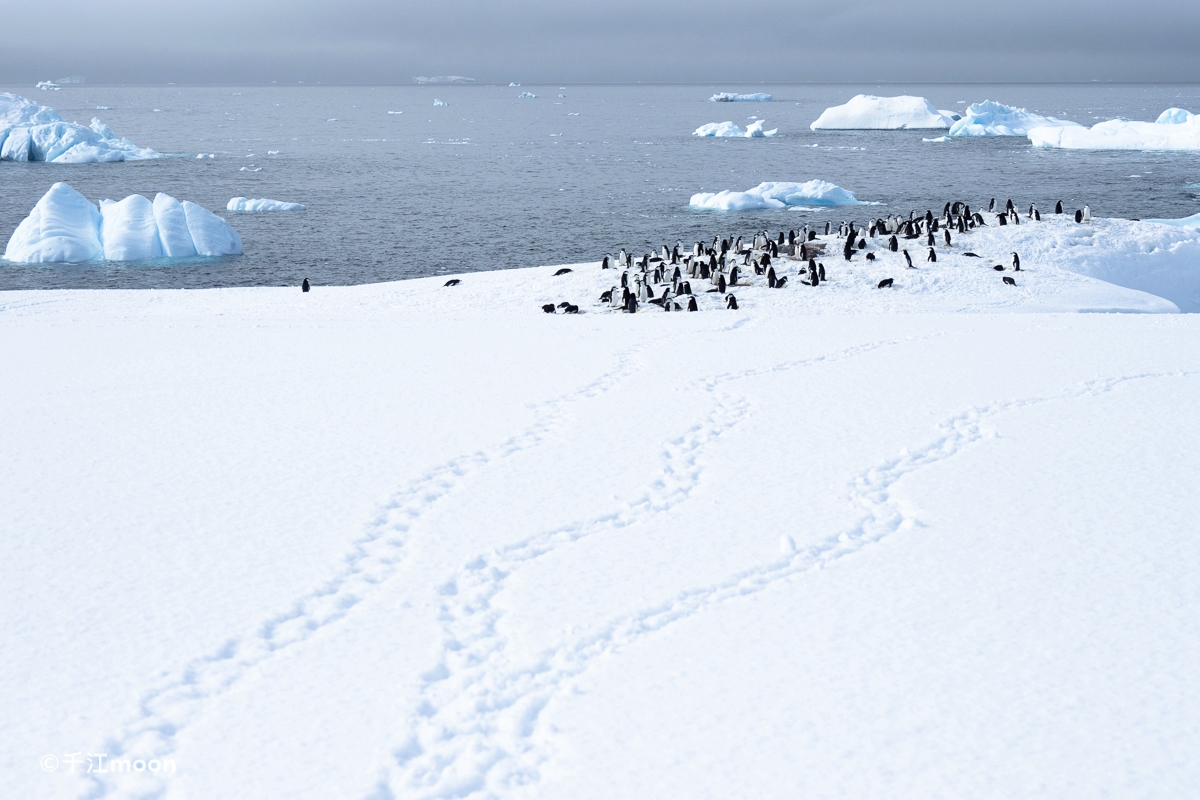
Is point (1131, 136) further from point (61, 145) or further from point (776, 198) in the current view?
point (61, 145)

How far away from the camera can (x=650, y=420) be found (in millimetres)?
6438

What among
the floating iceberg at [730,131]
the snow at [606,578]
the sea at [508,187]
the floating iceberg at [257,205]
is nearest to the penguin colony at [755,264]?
the snow at [606,578]

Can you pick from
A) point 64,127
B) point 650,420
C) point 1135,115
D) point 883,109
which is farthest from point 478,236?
point 1135,115

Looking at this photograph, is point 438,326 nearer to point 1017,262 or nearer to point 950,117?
point 1017,262

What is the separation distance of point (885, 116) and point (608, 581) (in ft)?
297

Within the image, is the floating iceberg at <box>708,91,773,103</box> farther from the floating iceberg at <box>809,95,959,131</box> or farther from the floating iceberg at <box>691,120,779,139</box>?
the floating iceberg at <box>691,120,779,139</box>

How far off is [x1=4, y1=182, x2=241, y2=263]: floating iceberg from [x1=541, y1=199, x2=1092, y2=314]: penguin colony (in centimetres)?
1352

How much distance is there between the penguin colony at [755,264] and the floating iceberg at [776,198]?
47.1 feet

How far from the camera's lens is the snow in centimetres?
291

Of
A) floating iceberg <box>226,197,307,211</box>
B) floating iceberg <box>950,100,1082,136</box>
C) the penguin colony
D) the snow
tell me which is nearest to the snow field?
the snow

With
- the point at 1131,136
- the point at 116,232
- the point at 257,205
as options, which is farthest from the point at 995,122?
the point at 116,232

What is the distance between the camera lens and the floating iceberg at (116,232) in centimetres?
2425

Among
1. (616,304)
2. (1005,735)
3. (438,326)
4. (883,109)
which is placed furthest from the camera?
(883,109)

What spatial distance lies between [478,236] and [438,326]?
18689 mm
